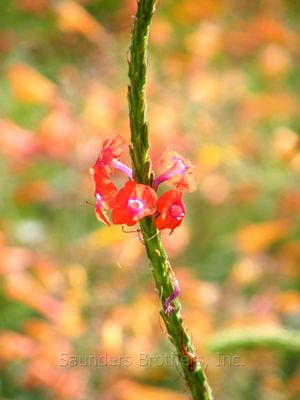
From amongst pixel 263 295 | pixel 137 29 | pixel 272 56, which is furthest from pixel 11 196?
pixel 137 29

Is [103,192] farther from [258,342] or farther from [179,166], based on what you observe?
[258,342]

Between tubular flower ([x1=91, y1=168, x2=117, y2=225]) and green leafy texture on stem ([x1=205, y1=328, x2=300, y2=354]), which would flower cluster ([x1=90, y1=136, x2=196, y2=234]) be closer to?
tubular flower ([x1=91, y1=168, x2=117, y2=225])

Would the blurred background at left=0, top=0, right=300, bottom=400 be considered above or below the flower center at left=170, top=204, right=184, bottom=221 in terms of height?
above

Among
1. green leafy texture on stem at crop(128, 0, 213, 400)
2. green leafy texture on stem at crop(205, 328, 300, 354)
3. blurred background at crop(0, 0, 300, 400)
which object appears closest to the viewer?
green leafy texture on stem at crop(128, 0, 213, 400)

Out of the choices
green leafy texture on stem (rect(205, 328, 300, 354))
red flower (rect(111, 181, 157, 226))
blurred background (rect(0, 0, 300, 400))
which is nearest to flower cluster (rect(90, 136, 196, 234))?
red flower (rect(111, 181, 157, 226))

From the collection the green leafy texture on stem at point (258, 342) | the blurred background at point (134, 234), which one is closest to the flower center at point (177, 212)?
the green leafy texture on stem at point (258, 342)

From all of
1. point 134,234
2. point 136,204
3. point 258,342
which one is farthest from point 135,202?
point 134,234

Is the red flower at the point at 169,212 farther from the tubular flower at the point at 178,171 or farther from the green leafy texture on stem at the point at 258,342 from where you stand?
the green leafy texture on stem at the point at 258,342

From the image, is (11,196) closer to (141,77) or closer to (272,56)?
(272,56)
